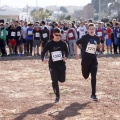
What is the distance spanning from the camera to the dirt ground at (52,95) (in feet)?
26.4

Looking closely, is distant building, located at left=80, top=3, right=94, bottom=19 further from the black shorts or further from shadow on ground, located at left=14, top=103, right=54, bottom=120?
shadow on ground, located at left=14, top=103, right=54, bottom=120

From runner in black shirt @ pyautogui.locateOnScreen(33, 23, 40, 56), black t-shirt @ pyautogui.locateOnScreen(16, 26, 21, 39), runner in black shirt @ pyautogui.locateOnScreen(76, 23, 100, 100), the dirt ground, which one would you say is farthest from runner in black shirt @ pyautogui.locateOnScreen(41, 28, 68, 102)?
black t-shirt @ pyautogui.locateOnScreen(16, 26, 21, 39)

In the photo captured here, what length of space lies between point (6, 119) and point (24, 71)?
7263 mm

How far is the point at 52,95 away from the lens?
1013cm

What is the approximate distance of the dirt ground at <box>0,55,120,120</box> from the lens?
8055 millimetres

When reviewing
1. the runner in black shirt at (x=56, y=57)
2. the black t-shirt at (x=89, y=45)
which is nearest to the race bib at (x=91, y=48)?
the black t-shirt at (x=89, y=45)

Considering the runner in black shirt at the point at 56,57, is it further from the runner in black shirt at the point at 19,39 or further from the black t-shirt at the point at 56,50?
the runner in black shirt at the point at 19,39

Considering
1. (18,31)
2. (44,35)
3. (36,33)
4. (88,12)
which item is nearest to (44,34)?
(44,35)

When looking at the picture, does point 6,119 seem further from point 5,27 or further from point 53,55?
point 5,27

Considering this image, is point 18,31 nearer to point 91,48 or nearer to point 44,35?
point 44,35

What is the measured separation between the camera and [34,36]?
19828 millimetres

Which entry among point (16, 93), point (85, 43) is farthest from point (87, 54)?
point (16, 93)

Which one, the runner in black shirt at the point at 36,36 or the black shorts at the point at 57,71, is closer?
the black shorts at the point at 57,71

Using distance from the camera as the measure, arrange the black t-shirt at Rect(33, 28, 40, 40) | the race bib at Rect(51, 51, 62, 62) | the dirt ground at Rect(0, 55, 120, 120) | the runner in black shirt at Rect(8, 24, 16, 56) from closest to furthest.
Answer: the dirt ground at Rect(0, 55, 120, 120) → the race bib at Rect(51, 51, 62, 62) → the black t-shirt at Rect(33, 28, 40, 40) → the runner in black shirt at Rect(8, 24, 16, 56)
